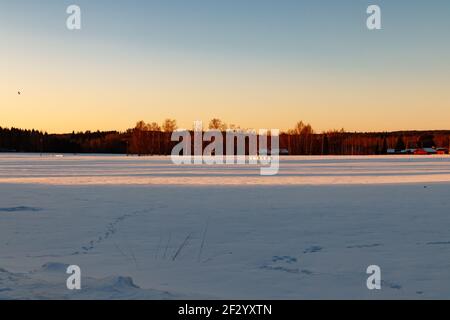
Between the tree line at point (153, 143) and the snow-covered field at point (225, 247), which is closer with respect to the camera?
the snow-covered field at point (225, 247)

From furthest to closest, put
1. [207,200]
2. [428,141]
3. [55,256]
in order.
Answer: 1. [428,141]
2. [207,200]
3. [55,256]

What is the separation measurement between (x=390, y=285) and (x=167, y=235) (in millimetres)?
4578

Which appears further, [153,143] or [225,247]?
[153,143]

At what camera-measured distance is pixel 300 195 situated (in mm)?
16125

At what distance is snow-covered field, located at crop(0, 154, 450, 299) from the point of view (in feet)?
18.2

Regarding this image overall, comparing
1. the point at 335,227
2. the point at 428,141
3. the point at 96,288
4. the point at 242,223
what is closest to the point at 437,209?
the point at 335,227

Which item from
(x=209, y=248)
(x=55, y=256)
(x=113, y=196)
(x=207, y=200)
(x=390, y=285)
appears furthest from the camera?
(x=113, y=196)

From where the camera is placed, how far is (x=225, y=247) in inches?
316

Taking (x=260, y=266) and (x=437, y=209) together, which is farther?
(x=437, y=209)

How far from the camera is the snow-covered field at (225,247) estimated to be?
18.2 ft

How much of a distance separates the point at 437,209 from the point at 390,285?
24.2 feet

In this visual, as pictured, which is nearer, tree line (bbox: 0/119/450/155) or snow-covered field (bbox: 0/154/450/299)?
snow-covered field (bbox: 0/154/450/299)
